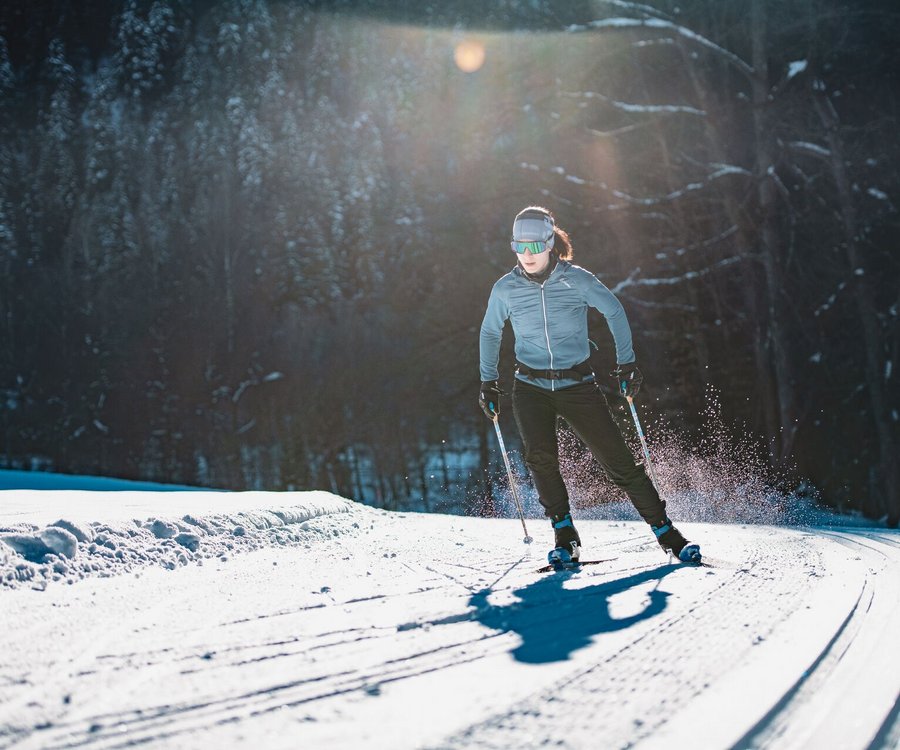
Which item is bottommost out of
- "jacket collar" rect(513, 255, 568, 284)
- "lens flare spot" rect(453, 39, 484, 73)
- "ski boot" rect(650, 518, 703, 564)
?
"ski boot" rect(650, 518, 703, 564)

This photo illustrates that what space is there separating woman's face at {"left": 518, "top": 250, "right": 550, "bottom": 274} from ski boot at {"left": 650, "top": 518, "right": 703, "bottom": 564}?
1.44 m

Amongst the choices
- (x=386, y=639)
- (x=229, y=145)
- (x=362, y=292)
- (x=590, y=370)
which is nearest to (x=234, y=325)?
(x=362, y=292)

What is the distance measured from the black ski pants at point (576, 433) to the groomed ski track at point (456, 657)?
Result: 0.49m

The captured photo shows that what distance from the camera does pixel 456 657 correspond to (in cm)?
214

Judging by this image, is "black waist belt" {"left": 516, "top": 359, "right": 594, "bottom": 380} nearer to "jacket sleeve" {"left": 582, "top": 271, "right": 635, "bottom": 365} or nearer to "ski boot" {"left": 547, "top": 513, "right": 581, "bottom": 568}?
"jacket sleeve" {"left": 582, "top": 271, "right": 635, "bottom": 365}

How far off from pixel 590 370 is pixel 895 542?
2.38 metres

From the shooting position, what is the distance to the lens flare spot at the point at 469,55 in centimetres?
2489

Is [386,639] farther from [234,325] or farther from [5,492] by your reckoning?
[234,325]

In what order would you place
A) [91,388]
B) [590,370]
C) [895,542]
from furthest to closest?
[91,388] → [895,542] → [590,370]

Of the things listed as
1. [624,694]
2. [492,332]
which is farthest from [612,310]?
[624,694]

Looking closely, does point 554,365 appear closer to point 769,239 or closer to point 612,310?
point 612,310

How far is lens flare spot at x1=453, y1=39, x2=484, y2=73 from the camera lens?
24.9m

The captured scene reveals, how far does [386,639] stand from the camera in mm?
2336

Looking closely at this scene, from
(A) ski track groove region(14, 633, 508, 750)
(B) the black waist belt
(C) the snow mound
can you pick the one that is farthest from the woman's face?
(A) ski track groove region(14, 633, 508, 750)
